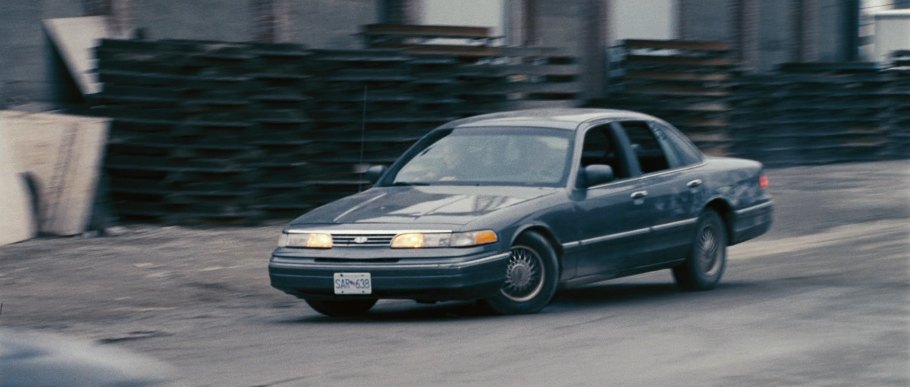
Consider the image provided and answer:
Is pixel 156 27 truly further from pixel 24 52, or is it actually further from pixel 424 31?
pixel 424 31

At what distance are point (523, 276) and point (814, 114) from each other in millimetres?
17821

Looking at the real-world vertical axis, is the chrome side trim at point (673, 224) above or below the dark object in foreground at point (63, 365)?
below

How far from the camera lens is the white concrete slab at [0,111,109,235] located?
15328 millimetres

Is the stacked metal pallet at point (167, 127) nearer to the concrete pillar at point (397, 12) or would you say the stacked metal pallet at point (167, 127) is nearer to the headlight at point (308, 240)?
the concrete pillar at point (397, 12)

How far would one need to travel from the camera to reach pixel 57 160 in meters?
15.5

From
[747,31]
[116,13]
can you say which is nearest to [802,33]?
[747,31]

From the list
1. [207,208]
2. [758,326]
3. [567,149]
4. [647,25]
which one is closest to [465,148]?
[567,149]

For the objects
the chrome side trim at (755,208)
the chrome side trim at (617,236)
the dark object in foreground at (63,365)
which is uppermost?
the dark object in foreground at (63,365)

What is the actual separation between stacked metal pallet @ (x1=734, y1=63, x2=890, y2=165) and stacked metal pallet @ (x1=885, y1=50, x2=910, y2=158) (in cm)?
23

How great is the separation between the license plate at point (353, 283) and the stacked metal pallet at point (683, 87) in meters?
14.5

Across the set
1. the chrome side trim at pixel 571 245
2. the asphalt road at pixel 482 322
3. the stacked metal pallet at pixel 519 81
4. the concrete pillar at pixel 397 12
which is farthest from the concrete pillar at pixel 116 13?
the chrome side trim at pixel 571 245

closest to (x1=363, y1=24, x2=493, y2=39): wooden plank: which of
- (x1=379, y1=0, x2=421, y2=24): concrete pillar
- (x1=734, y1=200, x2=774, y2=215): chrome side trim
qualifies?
(x1=379, y1=0, x2=421, y2=24): concrete pillar

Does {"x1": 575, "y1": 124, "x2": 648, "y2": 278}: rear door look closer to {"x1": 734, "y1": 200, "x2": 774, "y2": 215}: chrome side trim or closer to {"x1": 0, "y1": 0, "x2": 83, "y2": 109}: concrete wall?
{"x1": 734, "y1": 200, "x2": 774, "y2": 215}: chrome side trim

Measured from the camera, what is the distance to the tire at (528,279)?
33.9ft
